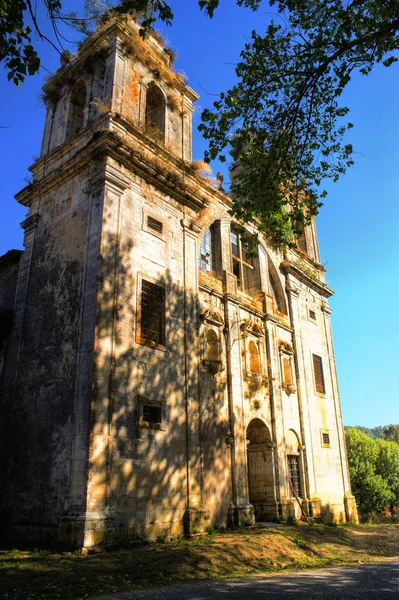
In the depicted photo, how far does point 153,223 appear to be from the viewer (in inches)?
538

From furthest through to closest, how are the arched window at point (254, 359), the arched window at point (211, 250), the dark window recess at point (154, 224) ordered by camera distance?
the arched window at point (254, 359) → the arched window at point (211, 250) → the dark window recess at point (154, 224)

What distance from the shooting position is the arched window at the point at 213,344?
49.9 ft

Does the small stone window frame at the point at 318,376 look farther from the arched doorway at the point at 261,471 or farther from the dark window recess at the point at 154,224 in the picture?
the dark window recess at the point at 154,224

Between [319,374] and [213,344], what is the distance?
25.1ft

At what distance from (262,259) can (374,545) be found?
35.3 ft

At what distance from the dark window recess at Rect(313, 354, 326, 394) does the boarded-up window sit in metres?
2.35

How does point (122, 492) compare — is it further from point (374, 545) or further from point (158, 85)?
point (158, 85)

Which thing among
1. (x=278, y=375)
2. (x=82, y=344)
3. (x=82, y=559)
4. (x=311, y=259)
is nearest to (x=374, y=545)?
(x=278, y=375)

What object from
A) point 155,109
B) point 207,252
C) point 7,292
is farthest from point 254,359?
point 155,109

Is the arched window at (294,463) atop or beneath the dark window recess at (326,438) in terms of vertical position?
beneath

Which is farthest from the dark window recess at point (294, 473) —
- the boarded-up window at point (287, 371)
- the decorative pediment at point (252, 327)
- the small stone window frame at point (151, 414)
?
the small stone window frame at point (151, 414)

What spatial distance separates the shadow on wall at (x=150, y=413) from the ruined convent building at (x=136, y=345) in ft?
0.13

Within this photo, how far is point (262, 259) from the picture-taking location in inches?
766

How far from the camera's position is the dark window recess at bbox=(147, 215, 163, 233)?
1349 cm
